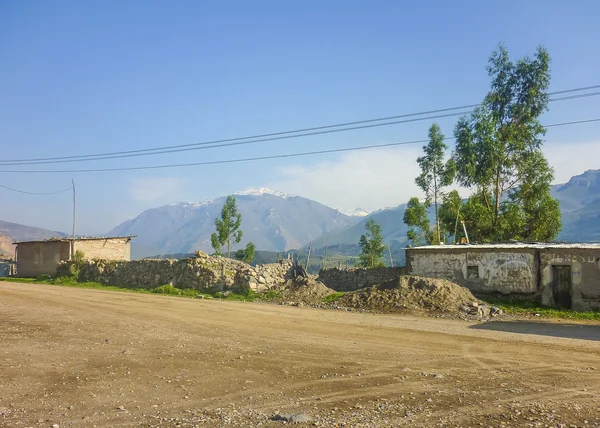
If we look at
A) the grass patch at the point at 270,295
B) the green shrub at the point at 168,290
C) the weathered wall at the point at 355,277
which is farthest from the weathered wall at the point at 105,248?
the weathered wall at the point at 355,277

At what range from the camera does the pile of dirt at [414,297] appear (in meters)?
20.5

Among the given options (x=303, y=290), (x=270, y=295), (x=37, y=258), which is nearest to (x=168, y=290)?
(x=270, y=295)

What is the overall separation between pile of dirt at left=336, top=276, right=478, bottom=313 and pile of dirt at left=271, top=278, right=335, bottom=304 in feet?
8.48

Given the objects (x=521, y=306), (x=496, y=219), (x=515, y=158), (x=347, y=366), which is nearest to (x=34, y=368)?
(x=347, y=366)

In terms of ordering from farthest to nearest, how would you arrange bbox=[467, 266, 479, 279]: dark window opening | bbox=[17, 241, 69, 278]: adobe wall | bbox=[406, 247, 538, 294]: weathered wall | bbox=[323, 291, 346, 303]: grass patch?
1. bbox=[17, 241, 69, 278]: adobe wall
2. bbox=[323, 291, 346, 303]: grass patch
3. bbox=[467, 266, 479, 279]: dark window opening
4. bbox=[406, 247, 538, 294]: weathered wall

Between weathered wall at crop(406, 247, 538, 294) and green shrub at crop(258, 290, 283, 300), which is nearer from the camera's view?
weathered wall at crop(406, 247, 538, 294)

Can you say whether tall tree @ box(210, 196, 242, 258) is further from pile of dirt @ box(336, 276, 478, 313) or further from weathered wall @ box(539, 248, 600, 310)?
weathered wall @ box(539, 248, 600, 310)

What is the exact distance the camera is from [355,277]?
30094 millimetres

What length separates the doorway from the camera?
2089 cm

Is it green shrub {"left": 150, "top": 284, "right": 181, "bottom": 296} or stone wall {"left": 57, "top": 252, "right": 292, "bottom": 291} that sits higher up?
stone wall {"left": 57, "top": 252, "right": 292, "bottom": 291}

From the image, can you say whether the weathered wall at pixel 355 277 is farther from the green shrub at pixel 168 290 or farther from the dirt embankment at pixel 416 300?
the green shrub at pixel 168 290

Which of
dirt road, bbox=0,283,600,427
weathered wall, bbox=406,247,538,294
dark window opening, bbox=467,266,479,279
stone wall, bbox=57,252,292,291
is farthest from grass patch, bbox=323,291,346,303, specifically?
dirt road, bbox=0,283,600,427

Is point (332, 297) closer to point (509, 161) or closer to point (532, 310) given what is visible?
point (532, 310)

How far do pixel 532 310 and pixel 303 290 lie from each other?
36.3 feet
